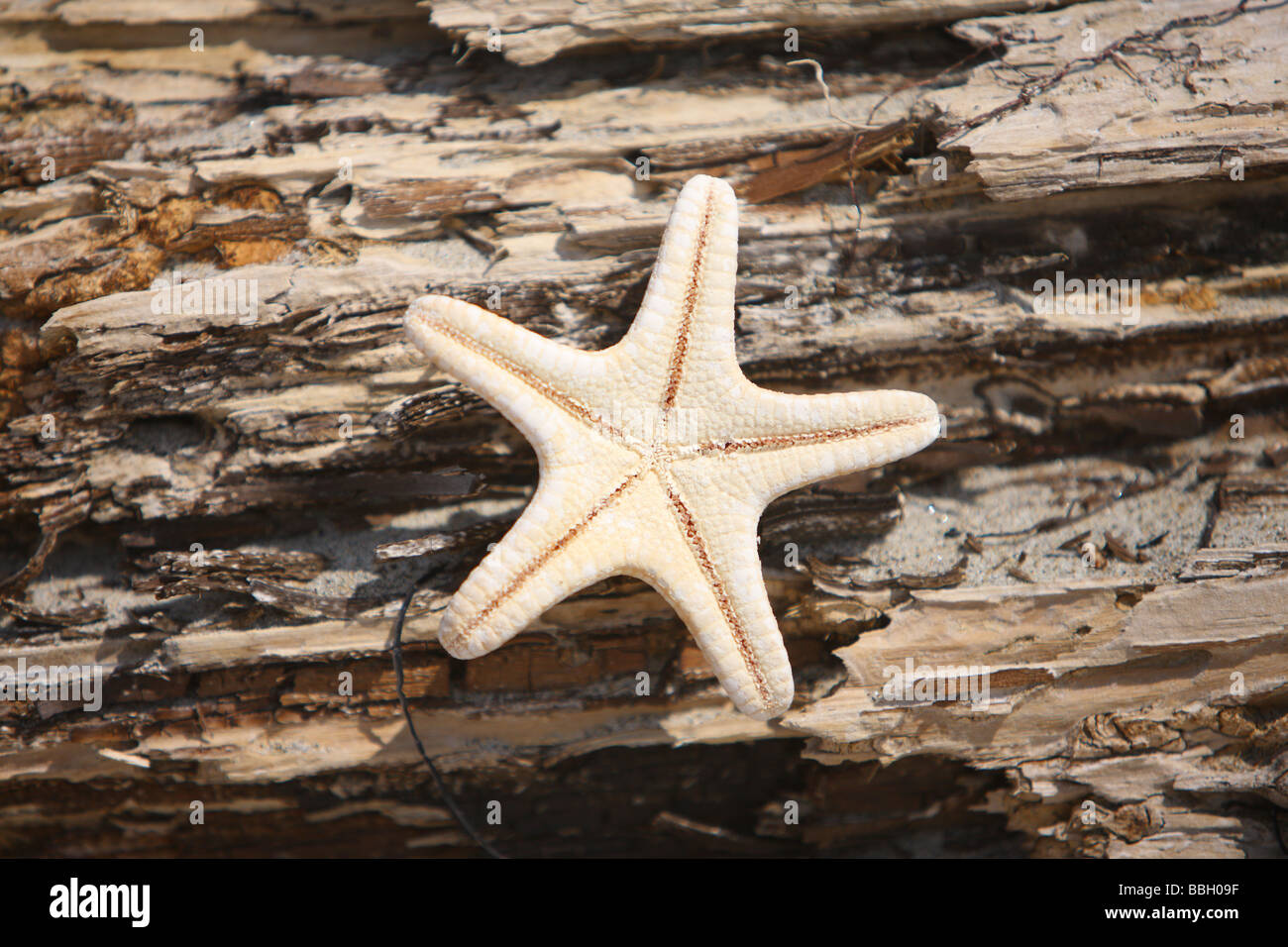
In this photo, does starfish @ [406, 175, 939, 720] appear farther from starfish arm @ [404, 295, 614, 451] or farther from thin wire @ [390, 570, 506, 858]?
thin wire @ [390, 570, 506, 858]

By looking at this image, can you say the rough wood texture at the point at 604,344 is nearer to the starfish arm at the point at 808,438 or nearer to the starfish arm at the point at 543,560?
the starfish arm at the point at 808,438

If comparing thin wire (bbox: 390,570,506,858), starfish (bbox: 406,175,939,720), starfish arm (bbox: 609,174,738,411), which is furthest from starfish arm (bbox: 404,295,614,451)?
thin wire (bbox: 390,570,506,858)

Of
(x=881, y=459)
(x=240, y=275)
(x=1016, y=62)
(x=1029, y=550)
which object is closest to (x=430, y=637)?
(x=240, y=275)

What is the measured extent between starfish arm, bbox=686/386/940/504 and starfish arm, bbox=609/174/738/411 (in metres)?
0.24

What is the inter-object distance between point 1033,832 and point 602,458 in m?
3.40

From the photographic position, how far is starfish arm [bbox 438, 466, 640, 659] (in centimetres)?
308

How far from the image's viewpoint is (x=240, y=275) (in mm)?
3764

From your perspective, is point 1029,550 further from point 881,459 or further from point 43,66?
point 43,66

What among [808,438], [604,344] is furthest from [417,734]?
[808,438]

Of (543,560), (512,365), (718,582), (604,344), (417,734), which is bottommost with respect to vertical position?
(417,734)

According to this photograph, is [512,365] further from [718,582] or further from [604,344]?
[718,582]

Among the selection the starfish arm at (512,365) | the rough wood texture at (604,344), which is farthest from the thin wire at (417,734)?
the starfish arm at (512,365)

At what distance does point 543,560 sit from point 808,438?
49.0 inches

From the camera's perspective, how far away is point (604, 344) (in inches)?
148
